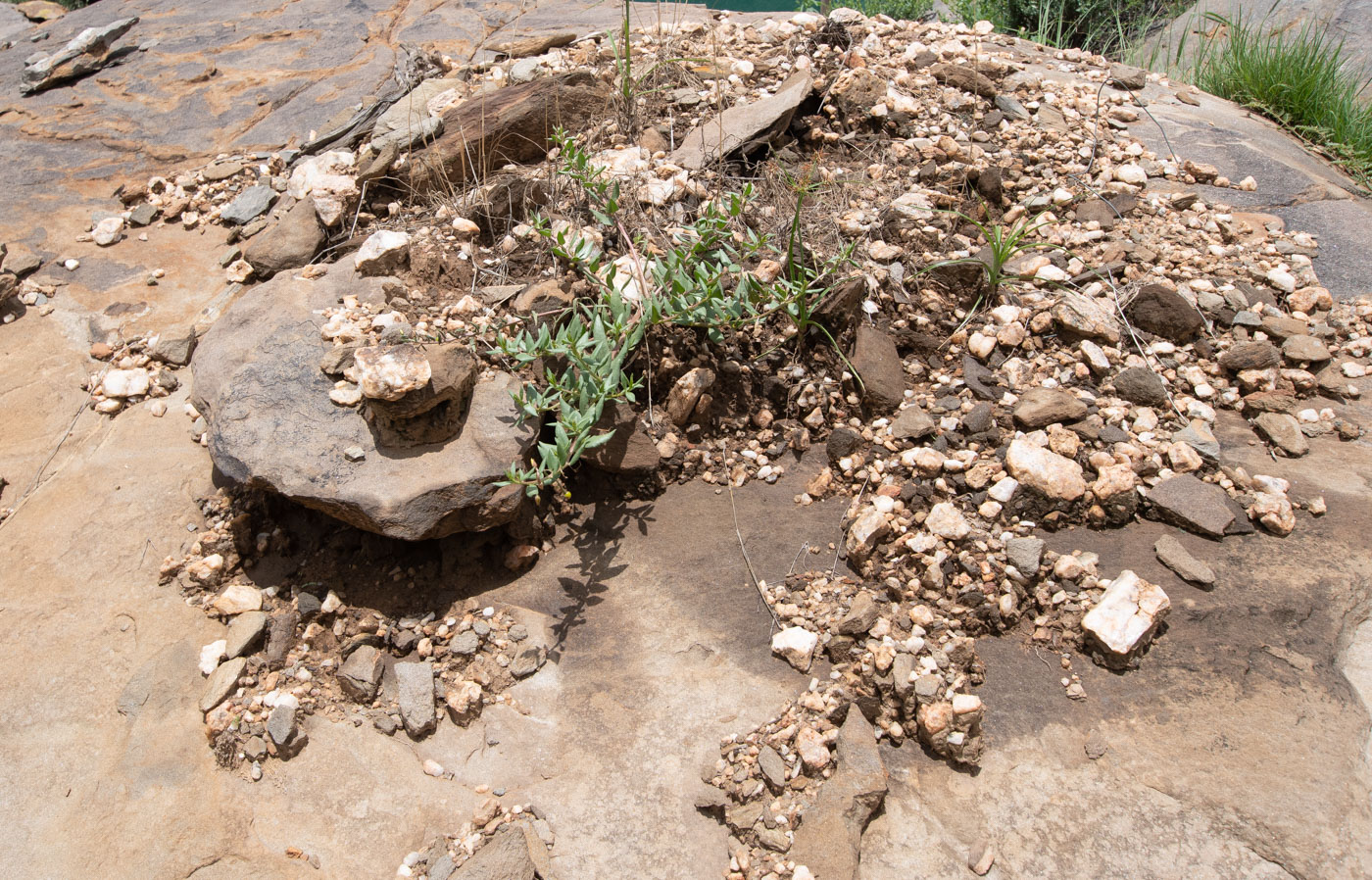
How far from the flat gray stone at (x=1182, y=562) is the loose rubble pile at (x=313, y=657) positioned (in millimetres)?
1459

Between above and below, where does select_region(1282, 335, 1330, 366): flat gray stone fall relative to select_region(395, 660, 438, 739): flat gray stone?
above

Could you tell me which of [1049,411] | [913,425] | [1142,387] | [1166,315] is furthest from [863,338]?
[1166,315]

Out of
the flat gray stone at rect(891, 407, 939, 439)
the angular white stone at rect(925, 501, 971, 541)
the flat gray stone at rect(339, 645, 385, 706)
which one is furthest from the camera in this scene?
the flat gray stone at rect(891, 407, 939, 439)

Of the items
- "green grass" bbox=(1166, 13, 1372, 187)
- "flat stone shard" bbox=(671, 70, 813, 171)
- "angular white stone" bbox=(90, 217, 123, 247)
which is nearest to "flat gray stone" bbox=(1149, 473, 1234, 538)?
"flat stone shard" bbox=(671, 70, 813, 171)

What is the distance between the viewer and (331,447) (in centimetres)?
210

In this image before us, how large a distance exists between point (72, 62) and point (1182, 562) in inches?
183

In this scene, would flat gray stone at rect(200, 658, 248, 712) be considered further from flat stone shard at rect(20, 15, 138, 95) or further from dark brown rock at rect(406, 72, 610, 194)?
flat stone shard at rect(20, 15, 138, 95)

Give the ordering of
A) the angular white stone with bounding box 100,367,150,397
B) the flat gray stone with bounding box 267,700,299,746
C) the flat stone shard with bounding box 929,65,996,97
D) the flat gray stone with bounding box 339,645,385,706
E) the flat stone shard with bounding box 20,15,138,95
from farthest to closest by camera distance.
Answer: the flat stone shard with bounding box 20,15,138,95 → the flat stone shard with bounding box 929,65,996,97 → the angular white stone with bounding box 100,367,150,397 → the flat gray stone with bounding box 339,645,385,706 → the flat gray stone with bounding box 267,700,299,746

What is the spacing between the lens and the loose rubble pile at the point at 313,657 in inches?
75.2

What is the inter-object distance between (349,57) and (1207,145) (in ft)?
11.4

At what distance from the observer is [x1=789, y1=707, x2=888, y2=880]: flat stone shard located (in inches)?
64.9

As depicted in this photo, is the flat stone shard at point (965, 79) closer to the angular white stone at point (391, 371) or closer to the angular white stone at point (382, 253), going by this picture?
the angular white stone at point (382, 253)

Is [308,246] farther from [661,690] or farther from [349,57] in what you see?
[661,690]

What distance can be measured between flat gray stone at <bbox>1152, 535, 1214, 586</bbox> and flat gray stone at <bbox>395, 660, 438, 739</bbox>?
1.70 meters
